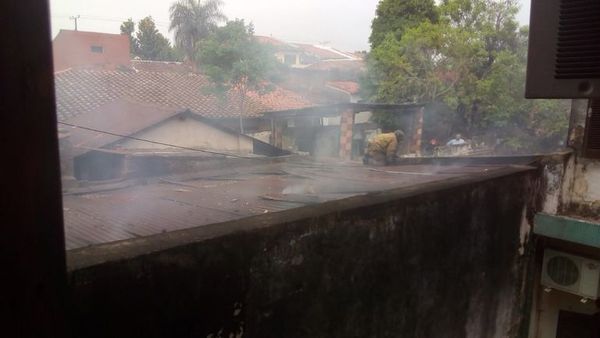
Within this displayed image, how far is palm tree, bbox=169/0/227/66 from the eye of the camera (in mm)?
14336

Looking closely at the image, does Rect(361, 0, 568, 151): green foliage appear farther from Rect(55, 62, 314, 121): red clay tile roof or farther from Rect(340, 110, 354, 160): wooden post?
Rect(55, 62, 314, 121): red clay tile roof

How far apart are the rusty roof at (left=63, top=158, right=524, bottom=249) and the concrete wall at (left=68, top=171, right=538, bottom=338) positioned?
1.86 ft

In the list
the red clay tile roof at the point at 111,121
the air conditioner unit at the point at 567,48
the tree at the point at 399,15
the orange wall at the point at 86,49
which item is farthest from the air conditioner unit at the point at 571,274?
the tree at the point at 399,15

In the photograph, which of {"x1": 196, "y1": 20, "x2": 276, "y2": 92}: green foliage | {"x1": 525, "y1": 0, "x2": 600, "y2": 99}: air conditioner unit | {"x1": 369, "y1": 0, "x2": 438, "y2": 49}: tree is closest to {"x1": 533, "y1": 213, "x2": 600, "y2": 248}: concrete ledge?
{"x1": 525, "y1": 0, "x2": 600, "y2": 99}: air conditioner unit

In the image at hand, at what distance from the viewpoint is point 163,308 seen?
205 centimetres

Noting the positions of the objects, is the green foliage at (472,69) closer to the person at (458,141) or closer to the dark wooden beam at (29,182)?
the person at (458,141)

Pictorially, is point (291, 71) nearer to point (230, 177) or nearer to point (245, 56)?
point (245, 56)

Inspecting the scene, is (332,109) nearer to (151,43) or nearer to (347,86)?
(347,86)

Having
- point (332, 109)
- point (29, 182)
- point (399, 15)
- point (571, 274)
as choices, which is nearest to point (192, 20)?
point (332, 109)

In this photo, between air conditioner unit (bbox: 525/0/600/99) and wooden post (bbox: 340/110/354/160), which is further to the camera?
wooden post (bbox: 340/110/354/160)

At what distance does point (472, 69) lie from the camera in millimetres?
13836

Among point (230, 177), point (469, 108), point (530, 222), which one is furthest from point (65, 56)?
point (469, 108)

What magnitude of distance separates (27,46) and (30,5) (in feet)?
0.22

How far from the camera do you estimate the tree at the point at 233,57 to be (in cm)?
1133
